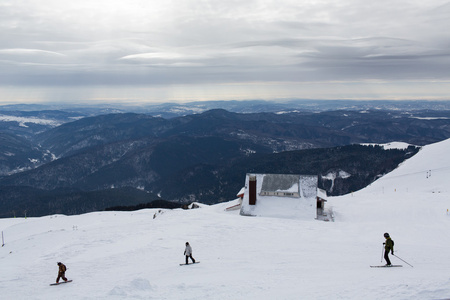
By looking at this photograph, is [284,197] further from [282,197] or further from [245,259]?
[245,259]

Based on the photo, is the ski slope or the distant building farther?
the distant building

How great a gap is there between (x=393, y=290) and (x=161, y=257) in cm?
1490

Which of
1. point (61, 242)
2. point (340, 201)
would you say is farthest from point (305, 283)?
point (340, 201)

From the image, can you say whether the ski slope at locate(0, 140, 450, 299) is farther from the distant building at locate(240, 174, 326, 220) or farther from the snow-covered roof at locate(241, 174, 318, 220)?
the snow-covered roof at locate(241, 174, 318, 220)

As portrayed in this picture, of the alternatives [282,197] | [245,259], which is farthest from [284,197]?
[245,259]

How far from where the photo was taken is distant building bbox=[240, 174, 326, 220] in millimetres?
38062

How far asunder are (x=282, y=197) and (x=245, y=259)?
20291 millimetres

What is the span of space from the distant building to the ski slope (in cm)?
377

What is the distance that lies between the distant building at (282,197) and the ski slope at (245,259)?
377cm

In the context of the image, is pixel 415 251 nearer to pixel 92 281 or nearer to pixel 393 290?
pixel 393 290

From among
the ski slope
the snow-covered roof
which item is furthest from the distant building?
the ski slope

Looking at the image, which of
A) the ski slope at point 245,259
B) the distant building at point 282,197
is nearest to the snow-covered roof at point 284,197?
the distant building at point 282,197

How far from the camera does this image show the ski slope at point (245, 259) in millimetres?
14445

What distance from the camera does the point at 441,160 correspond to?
102 meters
